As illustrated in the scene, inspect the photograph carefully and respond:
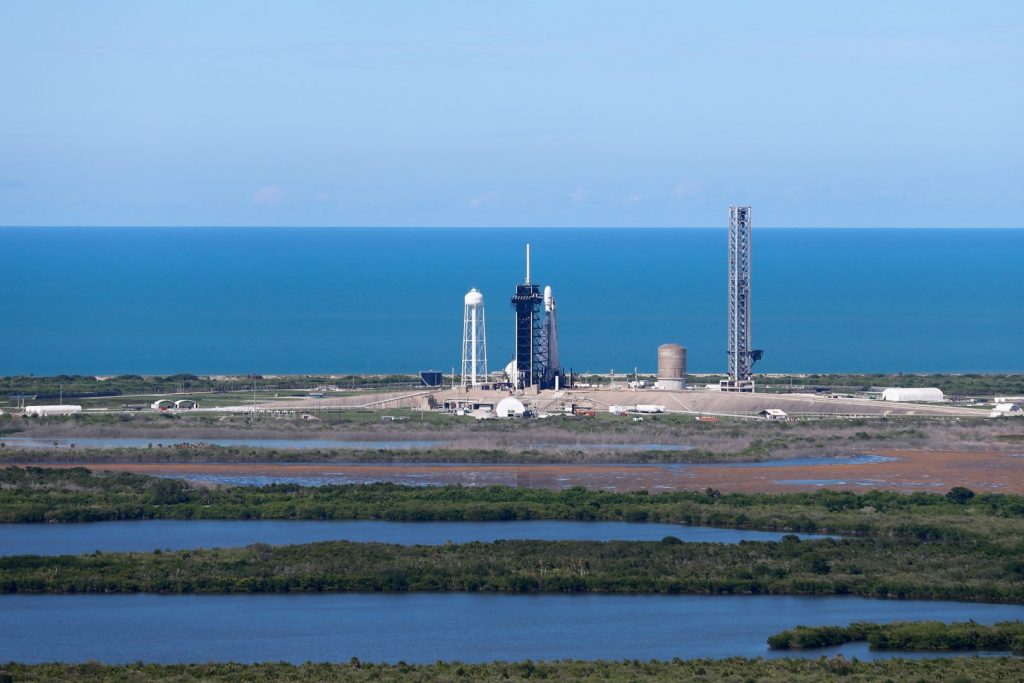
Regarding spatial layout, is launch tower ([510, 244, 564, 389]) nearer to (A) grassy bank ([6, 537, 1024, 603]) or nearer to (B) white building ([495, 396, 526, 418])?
(B) white building ([495, 396, 526, 418])

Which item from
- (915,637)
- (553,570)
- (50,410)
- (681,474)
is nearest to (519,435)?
(681,474)

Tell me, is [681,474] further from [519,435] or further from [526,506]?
[519,435]

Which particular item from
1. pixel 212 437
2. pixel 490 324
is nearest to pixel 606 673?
pixel 212 437

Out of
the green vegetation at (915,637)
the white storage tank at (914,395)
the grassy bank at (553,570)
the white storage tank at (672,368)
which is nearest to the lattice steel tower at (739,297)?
the white storage tank at (672,368)

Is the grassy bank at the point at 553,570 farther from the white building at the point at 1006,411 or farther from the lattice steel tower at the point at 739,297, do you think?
the lattice steel tower at the point at 739,297

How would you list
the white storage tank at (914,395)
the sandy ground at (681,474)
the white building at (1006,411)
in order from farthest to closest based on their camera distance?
the white storage tank at (914,395), the white building at (1006,411), the sandy ground at (681,474)

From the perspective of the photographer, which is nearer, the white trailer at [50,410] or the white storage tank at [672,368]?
the white trailer at [50,410]
